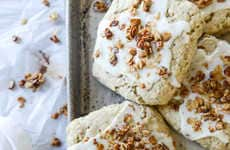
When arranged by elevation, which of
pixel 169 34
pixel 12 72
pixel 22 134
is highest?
pixel 169 34

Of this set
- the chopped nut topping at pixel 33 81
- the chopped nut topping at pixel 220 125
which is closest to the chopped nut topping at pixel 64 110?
the chopped nut topping at pixel 33 81

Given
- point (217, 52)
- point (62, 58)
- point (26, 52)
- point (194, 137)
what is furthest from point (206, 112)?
point (26, 52)

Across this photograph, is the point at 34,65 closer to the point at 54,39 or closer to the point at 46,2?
the point at 54,39

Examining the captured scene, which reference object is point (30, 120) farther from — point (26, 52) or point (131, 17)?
point (131, 17)

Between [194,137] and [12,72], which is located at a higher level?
[12,72]

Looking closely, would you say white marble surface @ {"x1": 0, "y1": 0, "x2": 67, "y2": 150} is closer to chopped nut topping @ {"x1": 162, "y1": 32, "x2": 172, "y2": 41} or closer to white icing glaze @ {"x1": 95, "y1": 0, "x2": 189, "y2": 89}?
white icing glaze @ {"x1": 95, "y1": 0, "x2": 189, "y2": 89}

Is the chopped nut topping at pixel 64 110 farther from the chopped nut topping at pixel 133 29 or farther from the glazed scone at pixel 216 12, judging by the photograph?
the glazed scone at pixel 216 12
